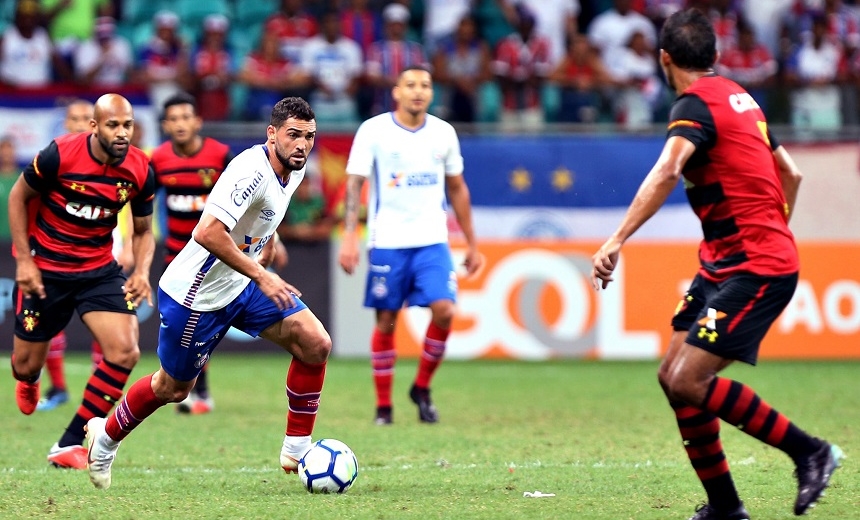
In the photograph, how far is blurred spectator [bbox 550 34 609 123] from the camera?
16.9 m

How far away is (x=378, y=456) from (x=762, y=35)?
13072 millimetres

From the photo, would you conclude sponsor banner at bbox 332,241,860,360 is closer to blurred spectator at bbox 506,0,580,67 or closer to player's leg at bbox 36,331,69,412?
player's leg at bbox 36,331,69,412

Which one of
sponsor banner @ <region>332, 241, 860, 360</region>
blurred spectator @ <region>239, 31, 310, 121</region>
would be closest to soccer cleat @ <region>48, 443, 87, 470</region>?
sponsor banner @ <region>332, 241, 860, 360</region>

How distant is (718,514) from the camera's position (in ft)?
19.3

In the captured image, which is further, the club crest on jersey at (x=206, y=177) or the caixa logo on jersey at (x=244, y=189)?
the club crest on jersey at (x=206, y=177)

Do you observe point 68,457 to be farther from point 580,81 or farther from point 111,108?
point 580,81

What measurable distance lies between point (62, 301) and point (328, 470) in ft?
8.37

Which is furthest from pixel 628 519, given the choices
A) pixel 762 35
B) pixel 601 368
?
pixel 762 35

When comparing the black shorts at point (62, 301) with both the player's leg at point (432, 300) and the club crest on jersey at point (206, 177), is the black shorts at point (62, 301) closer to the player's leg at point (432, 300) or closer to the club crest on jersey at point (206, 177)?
the club crest on jersey at point (206, 177)

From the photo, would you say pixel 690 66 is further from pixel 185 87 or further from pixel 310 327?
pixel 185 87

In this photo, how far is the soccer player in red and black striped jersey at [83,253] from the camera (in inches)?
313

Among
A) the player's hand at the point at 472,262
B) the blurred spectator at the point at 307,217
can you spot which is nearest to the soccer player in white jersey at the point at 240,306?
the player's hand at the point at 472,262

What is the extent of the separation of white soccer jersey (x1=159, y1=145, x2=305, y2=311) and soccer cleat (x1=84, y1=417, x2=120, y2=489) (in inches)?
34.3

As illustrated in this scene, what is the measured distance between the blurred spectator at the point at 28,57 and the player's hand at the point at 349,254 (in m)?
8.59
